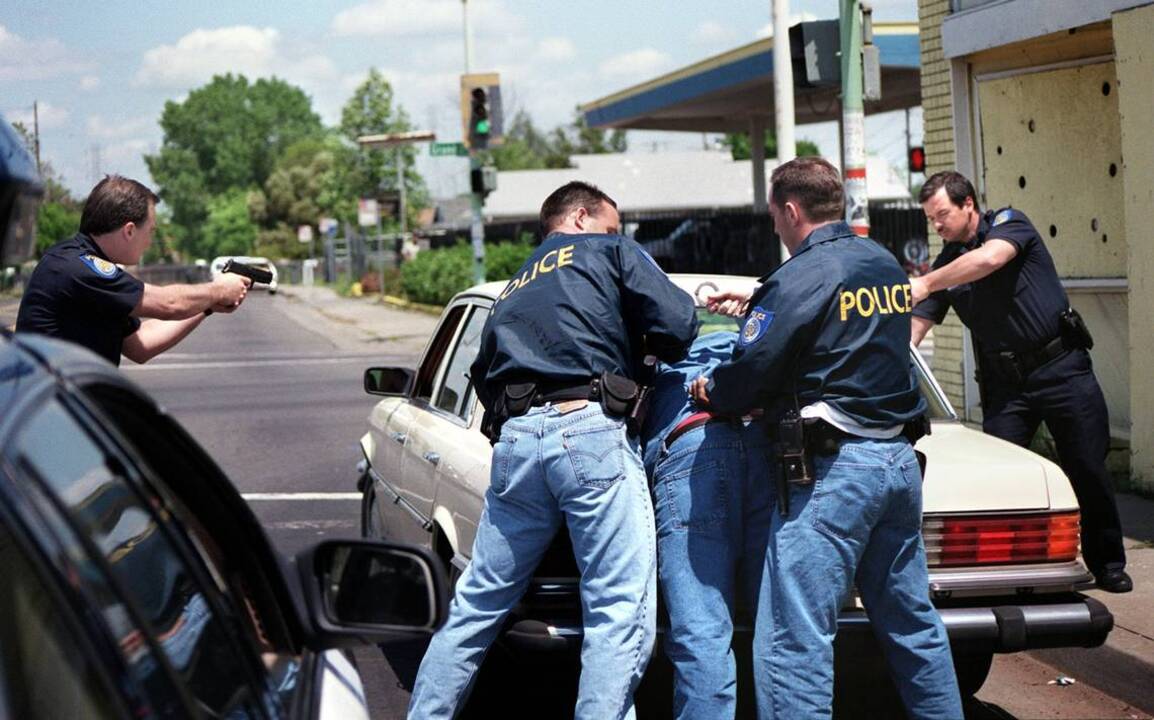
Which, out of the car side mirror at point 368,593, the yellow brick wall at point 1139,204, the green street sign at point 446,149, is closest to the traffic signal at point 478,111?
the green street sign at point 446,149

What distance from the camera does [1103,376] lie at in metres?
11.4

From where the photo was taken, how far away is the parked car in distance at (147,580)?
168cm

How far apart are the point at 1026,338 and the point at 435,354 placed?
257 cm

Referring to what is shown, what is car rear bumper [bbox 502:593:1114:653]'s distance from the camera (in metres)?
4.84

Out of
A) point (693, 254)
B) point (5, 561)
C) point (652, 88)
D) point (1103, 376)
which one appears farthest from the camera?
point (652, 88)

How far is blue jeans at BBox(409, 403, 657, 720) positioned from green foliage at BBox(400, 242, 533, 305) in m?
29.4

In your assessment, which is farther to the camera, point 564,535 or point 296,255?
point 296,255

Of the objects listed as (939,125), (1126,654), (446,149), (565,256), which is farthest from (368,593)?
(446,149)

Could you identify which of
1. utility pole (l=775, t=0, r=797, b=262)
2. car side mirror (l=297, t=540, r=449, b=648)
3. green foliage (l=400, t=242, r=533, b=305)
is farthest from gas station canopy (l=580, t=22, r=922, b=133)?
car side mirror (l=297, t=540, r=449, b=648)

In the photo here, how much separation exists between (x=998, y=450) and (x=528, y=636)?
5.71 feet

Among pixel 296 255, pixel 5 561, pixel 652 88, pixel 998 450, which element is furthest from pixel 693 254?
pixel 296 255

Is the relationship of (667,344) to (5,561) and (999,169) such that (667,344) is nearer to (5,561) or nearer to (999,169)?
(5,561)

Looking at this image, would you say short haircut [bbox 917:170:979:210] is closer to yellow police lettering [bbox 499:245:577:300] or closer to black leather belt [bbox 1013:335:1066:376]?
black leather belt [bbox 1013:335:1066:376]

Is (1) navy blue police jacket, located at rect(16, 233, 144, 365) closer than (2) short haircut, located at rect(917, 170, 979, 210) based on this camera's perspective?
Yes
